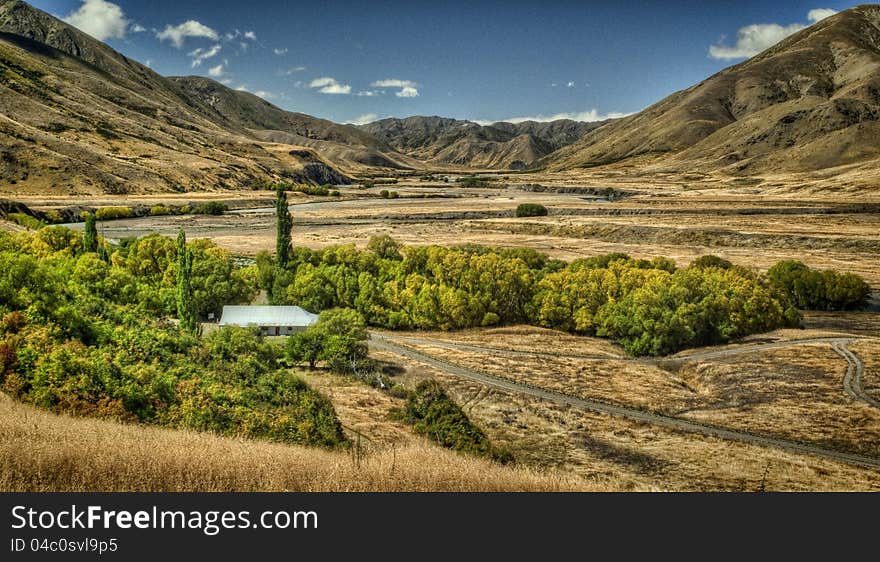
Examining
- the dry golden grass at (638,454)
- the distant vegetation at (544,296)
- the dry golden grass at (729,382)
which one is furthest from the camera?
the distant vegetation at (544,296)

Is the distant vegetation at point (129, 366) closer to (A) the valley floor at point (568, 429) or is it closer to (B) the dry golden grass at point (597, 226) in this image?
(A) the valley floor at point (568, 429)

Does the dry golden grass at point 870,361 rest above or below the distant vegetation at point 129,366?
below

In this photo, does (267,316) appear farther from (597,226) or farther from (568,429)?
(597,226)

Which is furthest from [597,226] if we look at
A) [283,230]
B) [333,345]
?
[333,345]

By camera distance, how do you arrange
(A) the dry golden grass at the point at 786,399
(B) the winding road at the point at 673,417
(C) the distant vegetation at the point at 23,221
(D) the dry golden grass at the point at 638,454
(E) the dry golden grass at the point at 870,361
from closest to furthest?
1. (D) the dry golden grass at the point at 638,454
2. (B) the winding road at the point at 673,417
3. (A) the dry golden grass at the point at 786,399
4. (E) the dry golden grass at the point at 870,361
5. (C) the distant vegetation at the point at 23,221

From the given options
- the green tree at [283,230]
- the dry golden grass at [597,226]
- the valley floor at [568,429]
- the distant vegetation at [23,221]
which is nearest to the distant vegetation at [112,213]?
the dry golden grass at [597,226]

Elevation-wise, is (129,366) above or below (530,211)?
below

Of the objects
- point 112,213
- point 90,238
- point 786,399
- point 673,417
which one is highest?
point 112,213
